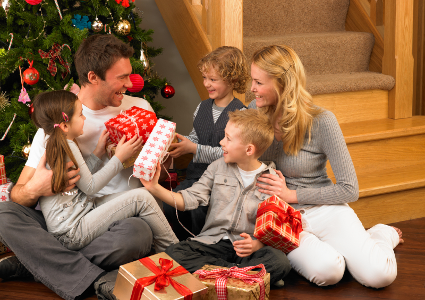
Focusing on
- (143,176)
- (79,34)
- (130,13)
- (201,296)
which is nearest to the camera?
(201,296)

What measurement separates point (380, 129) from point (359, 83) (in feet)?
1.05

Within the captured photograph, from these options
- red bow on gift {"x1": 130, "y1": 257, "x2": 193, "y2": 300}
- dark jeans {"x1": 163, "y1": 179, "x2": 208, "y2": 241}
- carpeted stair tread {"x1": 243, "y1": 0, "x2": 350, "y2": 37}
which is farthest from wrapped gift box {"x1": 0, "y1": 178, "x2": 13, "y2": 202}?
carpeted stair tread {"x1": 243, "y1": 0, "x2": 350, "y2": 37}

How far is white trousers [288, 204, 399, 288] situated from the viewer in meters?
1.73

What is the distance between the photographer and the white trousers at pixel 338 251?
5.66 feet

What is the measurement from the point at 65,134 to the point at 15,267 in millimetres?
607

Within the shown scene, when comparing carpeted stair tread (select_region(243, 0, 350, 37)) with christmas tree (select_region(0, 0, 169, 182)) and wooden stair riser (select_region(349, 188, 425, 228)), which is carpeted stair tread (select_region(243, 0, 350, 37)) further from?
wooden stair riser (select_region(349, 188, 425, 228))

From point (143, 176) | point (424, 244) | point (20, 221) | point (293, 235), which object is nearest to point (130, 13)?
point (143, 176)

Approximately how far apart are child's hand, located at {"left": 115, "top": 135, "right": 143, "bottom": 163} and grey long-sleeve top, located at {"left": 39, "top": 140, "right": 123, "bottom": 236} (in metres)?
0.02

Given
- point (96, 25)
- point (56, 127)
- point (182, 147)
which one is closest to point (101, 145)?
point (56, 127)

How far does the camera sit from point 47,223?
5.79 feet

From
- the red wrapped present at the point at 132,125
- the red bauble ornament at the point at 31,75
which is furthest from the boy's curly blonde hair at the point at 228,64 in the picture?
the red bauble ornament at the point at 31,75

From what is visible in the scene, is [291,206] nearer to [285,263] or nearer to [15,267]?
[285,263]

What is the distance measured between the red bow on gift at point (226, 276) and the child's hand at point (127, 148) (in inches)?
21.6

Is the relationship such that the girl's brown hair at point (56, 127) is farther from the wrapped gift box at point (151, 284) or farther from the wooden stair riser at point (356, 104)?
the wooden stair riser at point (356, 104)
